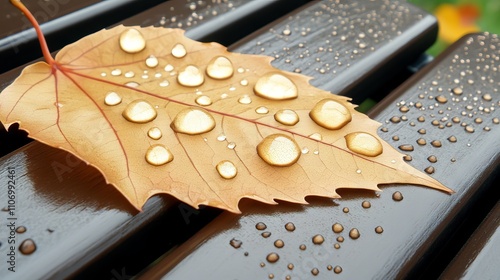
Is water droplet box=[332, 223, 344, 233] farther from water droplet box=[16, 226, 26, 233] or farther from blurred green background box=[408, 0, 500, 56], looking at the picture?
blurred green background box=[408, 0, 500, 56]

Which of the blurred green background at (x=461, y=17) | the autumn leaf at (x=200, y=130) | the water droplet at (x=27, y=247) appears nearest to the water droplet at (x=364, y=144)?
the autumn leaf at (x=200, y=130)

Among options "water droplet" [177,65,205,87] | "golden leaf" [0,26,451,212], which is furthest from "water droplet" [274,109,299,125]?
"water droplet" [177,65,205,87]

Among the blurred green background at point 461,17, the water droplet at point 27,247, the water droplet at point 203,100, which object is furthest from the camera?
the blurred green background at point 461,17

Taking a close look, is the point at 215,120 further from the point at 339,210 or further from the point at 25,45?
the point at 25,45

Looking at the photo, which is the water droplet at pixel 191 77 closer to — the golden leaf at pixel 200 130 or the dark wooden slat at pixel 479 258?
the golden leaf at pixel 200 130

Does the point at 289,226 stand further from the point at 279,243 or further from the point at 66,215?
the point at 66,215

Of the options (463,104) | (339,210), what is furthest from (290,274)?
(463,104)

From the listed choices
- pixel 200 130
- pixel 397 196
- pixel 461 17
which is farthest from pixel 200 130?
pixel 461 17
